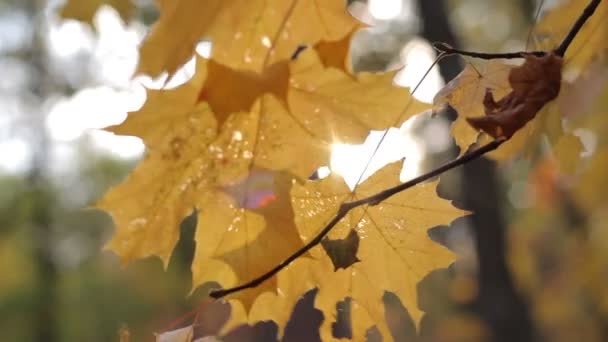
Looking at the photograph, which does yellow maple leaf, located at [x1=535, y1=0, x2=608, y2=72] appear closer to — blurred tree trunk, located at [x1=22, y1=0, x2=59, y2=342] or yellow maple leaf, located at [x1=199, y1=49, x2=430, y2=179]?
yellow maple leaf, located at [x1=199, y1=49, x2=430, y2=179]

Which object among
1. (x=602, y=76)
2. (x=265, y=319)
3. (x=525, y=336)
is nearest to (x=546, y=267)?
(x=525, y=336)

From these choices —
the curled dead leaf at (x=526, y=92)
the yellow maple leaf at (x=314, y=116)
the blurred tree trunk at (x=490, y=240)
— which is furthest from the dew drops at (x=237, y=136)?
the blurred tree trunk at (x=490, y=240)

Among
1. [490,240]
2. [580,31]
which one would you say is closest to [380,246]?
[580,31]

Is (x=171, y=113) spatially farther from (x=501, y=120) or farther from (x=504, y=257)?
(x=504, y=257)

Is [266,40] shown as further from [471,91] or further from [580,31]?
[580,31]

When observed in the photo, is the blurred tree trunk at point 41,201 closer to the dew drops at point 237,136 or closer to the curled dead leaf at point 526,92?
the dew drops at point 237,136

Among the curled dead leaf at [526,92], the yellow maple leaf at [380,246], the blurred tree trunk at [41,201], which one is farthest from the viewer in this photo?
the blurred tree trunk at [41,201]

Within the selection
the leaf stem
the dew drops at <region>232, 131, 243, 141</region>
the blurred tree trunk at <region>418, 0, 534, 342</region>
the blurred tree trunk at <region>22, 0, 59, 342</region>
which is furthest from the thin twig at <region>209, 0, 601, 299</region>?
the blurred tree trunk at <region>22, 0, 59, 342</region>
